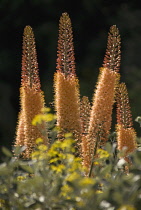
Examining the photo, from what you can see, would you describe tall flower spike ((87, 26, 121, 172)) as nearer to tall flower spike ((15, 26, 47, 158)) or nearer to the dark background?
tall flower spike ((15, 26, 47, 158))

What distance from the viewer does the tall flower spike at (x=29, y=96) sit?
311 cm

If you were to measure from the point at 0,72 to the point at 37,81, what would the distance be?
8935 mm

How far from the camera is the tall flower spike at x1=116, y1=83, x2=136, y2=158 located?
121 inches

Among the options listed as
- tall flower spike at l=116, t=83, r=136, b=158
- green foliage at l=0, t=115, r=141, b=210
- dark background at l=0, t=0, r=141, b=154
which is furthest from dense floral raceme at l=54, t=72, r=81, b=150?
dark background at l=0, t=0, r=141, b=154

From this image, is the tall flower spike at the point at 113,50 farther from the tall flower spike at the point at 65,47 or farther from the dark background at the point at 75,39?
the dark background at the point at 75,39

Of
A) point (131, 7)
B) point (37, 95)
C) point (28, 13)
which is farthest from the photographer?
point (131, 7)

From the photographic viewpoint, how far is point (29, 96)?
10.9 feet

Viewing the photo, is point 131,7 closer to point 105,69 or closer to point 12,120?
point 12,120

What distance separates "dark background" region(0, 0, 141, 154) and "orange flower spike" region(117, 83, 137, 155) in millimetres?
8193

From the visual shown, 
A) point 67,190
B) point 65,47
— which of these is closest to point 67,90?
point 65,47

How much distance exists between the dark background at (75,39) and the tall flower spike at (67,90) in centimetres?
796

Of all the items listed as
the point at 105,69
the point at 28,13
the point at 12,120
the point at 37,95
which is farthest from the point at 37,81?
the point at 28,13

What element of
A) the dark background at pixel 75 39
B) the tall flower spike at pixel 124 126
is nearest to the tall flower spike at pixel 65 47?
the tall flower spike at pixel 124 126

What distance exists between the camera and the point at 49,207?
84.2 inches
